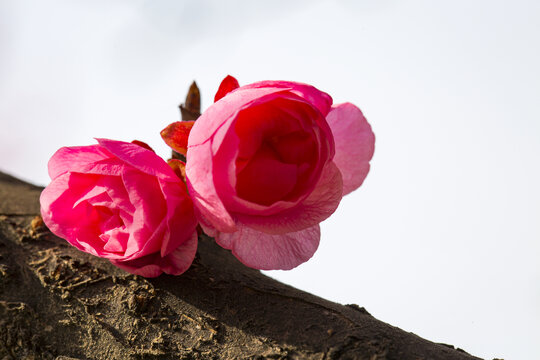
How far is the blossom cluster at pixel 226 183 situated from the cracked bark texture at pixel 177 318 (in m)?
0.06

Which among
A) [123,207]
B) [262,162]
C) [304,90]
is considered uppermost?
[304,90]

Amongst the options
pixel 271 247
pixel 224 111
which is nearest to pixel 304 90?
pixel 224 111

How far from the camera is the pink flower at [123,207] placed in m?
0.59

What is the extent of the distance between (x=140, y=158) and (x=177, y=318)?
224mm

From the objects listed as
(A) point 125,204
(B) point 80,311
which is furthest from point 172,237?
(B) point 80,311

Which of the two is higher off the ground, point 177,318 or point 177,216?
point 177,216

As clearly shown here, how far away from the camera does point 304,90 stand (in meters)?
0.57

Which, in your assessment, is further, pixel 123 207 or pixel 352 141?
pixel 352 141

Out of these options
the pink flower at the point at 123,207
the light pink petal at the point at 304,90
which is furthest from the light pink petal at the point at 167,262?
the light pink petal at the point at 304,90

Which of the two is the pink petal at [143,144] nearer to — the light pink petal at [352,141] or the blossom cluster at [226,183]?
the blossom cluster at [226,183]

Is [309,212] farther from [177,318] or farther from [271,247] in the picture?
[177,318]

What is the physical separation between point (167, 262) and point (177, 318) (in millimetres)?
77

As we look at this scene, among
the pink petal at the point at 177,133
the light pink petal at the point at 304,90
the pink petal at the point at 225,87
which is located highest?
the light pink petal at the point at 304,90

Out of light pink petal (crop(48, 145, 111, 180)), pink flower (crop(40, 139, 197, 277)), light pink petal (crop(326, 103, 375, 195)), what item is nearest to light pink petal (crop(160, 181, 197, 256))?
pink flower (crop(40, 139, 197, 277))
